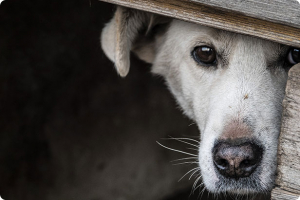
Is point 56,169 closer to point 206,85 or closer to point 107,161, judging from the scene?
point 107,161

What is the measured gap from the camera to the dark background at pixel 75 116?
15.2ft

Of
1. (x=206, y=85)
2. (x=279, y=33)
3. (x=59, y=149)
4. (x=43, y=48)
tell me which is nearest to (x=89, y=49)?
(x=43, y=48)

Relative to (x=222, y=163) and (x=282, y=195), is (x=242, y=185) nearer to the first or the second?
(x=222, y=163)

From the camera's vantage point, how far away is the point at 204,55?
8.82ft

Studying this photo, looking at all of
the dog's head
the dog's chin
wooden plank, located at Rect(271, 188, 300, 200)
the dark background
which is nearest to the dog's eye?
the dog's head

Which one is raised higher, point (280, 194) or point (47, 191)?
point (280, 194)

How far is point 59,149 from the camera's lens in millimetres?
5000

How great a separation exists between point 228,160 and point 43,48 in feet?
10.9

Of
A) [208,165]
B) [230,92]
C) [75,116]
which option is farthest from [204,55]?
[75,116]

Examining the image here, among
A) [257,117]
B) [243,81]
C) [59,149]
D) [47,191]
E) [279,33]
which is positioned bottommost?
[47,191]

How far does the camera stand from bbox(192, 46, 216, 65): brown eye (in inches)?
104

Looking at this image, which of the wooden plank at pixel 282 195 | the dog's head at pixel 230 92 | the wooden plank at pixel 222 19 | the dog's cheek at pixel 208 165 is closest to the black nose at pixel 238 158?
the dog's head at pixel 230 92

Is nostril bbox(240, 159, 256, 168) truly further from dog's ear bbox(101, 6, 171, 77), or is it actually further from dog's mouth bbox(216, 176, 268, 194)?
dog's ear bbox(101, 6, 171, 77)

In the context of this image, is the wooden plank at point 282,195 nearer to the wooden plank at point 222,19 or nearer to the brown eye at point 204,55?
the wooden plank at point 222,19
